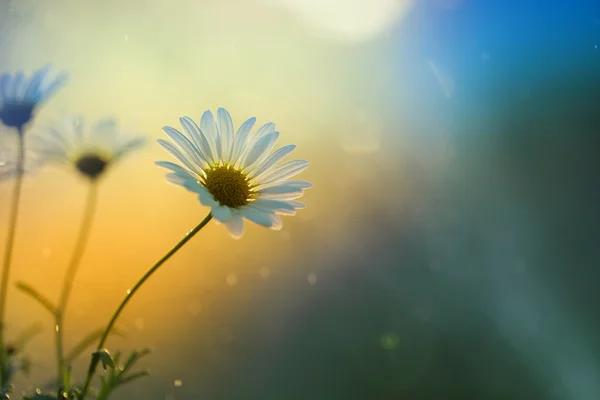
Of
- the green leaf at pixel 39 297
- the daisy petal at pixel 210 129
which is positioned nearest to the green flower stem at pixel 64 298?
the green leaf at pixel 39 297

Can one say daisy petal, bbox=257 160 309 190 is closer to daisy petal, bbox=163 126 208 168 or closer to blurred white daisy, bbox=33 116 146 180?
daisy petal, bbox=163 126 208 168

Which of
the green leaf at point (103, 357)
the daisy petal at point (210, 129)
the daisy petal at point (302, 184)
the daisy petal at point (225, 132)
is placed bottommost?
the green leaf at point (103, 357)

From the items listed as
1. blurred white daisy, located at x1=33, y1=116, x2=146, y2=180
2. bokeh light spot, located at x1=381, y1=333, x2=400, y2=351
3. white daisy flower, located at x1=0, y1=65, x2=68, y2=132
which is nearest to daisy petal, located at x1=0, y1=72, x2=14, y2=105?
white daisy flower, located at x1=0, y1=65, x2=68, y2=132

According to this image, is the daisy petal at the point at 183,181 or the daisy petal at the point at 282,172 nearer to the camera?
the daisy petal at the point at 183,181

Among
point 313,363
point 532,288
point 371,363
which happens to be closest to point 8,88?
point 313,363

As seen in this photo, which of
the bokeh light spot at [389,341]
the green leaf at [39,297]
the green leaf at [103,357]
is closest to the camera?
the green leaf at [103,357]

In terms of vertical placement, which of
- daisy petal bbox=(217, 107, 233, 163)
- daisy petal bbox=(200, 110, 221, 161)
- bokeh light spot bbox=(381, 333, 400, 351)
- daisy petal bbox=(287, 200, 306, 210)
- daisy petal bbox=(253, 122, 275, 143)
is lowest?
daisy petal bbox=(287, 200, 306, 210)

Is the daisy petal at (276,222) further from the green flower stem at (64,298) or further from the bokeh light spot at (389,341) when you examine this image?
the bokeh light spot at (389,341)

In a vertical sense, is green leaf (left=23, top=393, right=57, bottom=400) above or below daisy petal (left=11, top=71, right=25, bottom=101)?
below
